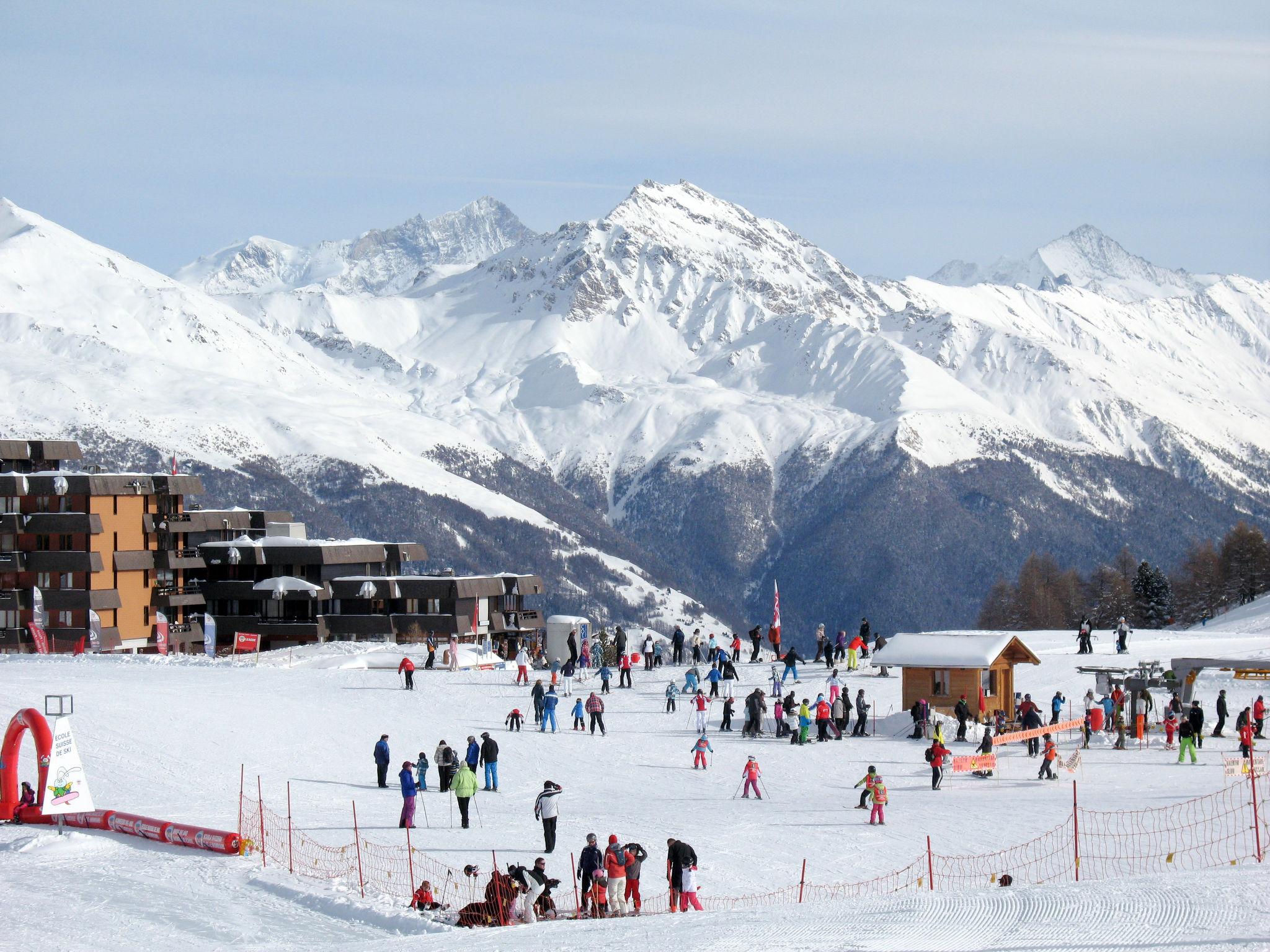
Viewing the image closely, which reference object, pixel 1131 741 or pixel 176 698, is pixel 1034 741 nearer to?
pixel 1131 741

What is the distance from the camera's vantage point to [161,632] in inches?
2950

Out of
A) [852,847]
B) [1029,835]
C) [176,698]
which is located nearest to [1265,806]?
[1029,835]

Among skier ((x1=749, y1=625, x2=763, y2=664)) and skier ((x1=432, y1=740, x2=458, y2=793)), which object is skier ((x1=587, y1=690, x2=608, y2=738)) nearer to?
skier ((x1=432, y1=740, x2=458, y2=793))

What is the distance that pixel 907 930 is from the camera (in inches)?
847

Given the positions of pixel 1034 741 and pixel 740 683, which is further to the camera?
pixel 740 683

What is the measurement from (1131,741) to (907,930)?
2496 cm

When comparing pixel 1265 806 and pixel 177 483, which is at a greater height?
pixel 177 483

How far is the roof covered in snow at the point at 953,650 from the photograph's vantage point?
48.0 metres

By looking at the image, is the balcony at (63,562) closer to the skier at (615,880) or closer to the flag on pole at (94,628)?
the flag on pole at (94,628)

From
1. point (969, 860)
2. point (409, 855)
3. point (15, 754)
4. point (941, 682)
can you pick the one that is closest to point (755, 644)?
point (941, 682)

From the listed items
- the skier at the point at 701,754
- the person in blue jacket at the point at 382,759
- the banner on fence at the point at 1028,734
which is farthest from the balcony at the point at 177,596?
the banner on fence at the point at 1028,734

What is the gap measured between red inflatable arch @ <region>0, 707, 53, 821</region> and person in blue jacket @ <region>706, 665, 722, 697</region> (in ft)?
79.7

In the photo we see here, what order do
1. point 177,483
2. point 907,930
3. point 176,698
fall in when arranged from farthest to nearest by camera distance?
1. point 177,483
2. point 176,698
3. point 907,930

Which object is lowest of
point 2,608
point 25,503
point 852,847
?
point 852,847
